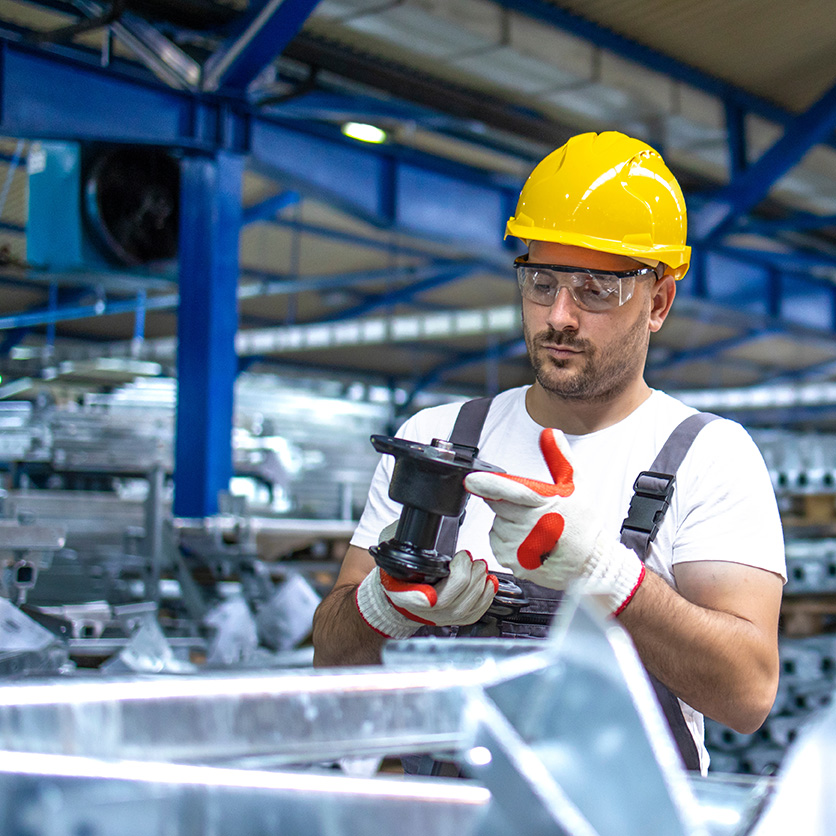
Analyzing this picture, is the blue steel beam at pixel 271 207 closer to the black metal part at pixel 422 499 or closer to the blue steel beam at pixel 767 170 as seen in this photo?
the blue steel beam at pixel 767 170

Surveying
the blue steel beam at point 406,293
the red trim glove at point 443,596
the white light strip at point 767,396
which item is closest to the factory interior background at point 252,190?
the red trim glove at point 443,596

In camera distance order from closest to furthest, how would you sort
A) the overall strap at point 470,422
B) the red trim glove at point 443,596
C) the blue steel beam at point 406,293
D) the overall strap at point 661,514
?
1. the red trim glove at point 443,596
2. the overall strap at point 661,514
3. the overall strap at point 470,422
4. the blue steel beam at point 406,293

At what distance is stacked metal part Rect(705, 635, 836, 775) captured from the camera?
4.50 m

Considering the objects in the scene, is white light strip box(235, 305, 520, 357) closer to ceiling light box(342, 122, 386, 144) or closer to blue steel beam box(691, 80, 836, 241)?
blue steel beam box(691, 80, 836, 241)

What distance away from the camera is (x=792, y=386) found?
542 inches

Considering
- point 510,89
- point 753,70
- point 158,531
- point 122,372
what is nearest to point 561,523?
point 158,531

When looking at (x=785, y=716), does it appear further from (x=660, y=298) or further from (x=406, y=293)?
(x=406, y=293)

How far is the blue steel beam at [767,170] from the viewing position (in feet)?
18.4

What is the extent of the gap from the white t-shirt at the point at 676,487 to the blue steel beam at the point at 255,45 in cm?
282

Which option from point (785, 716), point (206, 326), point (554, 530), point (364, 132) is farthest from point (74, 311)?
point (554, 530)

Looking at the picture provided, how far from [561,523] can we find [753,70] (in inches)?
211

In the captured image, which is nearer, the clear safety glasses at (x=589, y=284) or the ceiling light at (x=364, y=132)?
the clear safety glasses at (x=589, y=284)

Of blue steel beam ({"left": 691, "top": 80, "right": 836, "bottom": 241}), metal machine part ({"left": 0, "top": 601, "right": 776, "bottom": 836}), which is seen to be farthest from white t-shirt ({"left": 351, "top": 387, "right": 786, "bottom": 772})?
blue steel beam ({"left": 691, "top": 80, "right": 836, "bottom": 241})

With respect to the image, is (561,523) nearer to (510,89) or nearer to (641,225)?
(641,225)
